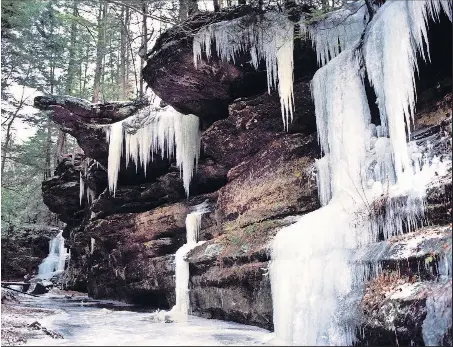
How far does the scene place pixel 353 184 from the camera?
302 inches

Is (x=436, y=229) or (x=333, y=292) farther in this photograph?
(x=333, y=292)

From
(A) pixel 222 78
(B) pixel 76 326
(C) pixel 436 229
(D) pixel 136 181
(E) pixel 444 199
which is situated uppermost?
(A) pixel 222 78

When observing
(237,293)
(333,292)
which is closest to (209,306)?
(237,293)

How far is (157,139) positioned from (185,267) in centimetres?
470

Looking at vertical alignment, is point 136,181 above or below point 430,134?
above

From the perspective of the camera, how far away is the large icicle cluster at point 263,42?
9617mm

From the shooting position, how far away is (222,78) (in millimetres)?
10836

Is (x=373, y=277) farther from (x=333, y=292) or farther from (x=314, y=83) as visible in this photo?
(x=314, y=83)

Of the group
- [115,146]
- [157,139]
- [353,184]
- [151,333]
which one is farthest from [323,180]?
[115,146]

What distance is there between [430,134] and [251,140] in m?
4.99

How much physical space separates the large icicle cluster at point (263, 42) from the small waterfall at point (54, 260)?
20.4 meters

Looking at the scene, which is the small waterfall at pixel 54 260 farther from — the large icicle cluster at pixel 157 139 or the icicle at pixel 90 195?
the large icicle cluster at pixel 157 139

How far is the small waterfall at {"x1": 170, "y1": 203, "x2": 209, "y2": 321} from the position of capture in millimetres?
A: 11653

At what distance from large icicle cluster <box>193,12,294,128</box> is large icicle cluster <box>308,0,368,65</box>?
58 cm
